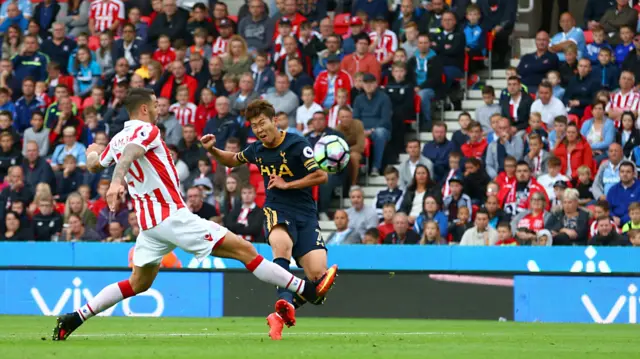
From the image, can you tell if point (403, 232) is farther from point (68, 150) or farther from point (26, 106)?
point (26, 106)

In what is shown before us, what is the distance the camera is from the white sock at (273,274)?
10.2m

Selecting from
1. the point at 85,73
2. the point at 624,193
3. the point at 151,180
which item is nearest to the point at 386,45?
the point at 624,193

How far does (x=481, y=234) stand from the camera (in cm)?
1788

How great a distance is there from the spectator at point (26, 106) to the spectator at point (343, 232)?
7168 mm

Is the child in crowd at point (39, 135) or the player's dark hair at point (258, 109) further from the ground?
the player's dark hair at point (258, 109)

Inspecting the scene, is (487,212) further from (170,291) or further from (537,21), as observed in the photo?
(537,21)

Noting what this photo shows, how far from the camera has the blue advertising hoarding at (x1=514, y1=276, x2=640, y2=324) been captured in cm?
1552

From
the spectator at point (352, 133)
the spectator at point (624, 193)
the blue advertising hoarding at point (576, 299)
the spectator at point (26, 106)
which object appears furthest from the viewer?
the spectator at point (26, 106)

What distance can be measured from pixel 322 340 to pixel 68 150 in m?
12.7

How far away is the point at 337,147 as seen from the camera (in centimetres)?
1220

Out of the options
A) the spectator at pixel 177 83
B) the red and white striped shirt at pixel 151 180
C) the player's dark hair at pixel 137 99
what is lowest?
the spectator at pixel 177 83

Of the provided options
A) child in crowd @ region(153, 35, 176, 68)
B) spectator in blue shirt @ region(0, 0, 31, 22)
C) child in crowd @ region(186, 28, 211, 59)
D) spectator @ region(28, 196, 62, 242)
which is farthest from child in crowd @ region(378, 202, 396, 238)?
spectator in blue shirt @ region(0, 0, 31, 22)

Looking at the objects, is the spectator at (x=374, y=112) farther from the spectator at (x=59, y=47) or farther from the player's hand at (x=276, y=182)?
the player's hand at (x=276, y=182)

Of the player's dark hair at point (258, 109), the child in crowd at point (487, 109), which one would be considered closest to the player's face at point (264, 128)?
the player's dark hair at point (258, 109)
